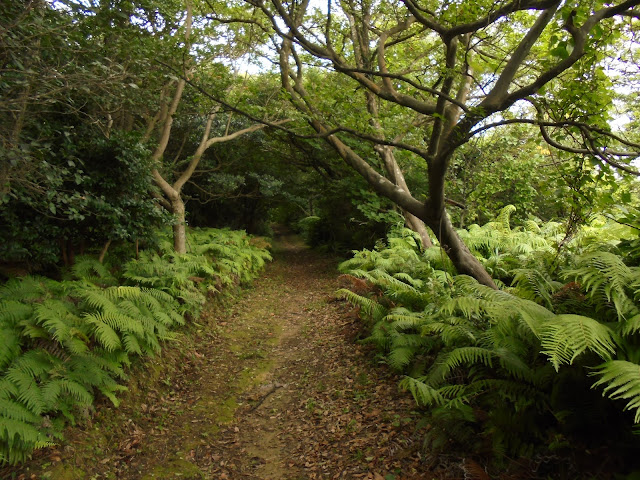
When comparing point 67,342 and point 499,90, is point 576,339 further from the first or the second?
point 67,342

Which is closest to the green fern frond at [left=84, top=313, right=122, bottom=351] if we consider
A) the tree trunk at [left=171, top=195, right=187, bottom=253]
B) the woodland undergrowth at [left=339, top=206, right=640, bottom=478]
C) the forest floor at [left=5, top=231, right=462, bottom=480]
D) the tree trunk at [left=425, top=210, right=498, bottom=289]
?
the forest floor at [left=5, top=231, right=462, bottom=480]

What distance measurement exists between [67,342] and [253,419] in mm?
2136

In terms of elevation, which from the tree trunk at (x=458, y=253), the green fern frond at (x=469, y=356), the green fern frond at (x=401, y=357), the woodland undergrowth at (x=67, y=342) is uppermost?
the tree trunk at (x=458, y=253)

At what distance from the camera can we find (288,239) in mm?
22562

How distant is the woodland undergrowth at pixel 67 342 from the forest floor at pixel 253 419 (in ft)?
0.85

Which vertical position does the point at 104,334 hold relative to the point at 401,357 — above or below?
below

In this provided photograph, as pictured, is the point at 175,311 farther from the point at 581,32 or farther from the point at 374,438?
the point at 581,32

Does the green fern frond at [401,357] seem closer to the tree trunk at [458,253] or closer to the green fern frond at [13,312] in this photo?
the tree trunk at [458,253]

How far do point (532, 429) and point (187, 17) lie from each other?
32.1 feet

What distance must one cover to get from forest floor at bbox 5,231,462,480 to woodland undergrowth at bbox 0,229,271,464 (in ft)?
0.85

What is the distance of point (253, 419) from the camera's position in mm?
4574

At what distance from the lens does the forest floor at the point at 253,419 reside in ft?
11.4

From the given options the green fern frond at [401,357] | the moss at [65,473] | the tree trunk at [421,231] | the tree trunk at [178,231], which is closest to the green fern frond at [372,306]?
the green fern frond at [401,357]

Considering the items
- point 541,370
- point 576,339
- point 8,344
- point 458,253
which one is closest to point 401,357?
point 541,370
